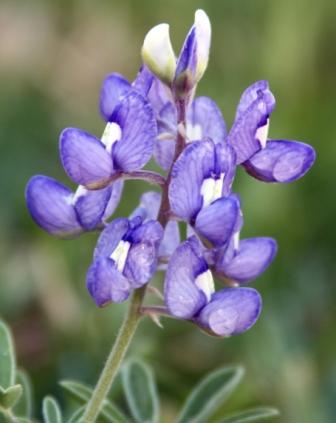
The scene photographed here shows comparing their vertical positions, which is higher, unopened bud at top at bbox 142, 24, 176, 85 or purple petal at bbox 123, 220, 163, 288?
unopened bud at top at bbox 142, 24, 176, 85

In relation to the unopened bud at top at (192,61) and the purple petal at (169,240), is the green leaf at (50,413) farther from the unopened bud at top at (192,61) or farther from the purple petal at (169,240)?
the unopened bud at top at (192,61)

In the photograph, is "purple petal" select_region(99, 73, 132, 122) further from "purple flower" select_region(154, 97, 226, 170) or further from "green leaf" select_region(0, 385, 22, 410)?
"green leaf" select_region(0, 385, 22, 410)

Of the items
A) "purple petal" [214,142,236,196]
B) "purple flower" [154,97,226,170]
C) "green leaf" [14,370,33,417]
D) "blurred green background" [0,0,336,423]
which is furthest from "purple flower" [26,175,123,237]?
"blurred green background" [0,0,336,423]

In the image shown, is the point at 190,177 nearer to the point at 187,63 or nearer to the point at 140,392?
the point at 187,63

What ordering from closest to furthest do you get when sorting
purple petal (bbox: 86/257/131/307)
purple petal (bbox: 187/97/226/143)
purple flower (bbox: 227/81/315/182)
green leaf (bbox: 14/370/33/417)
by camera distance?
purple petal (bbox: 86/257/131/307) → purple flower (bbox: 227/81/315/182) → purple petal (bbox: 187/97/226/143) → green leaf (bbox: 14/370/33/417)

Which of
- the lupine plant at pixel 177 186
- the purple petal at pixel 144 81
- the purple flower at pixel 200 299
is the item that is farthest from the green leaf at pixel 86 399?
the purple petal at pixel 144 81

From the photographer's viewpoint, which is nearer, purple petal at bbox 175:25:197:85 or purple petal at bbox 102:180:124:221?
purple petal at bbox 175:25:197:85

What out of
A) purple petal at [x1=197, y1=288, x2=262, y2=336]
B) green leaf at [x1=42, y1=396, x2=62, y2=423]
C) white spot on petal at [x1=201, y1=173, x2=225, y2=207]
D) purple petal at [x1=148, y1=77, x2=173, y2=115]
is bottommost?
green leaf at [x1=42, y1=396, x2=62, y2=423]

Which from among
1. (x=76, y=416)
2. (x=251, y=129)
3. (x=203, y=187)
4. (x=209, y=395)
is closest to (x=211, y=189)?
(x=203, y=187)

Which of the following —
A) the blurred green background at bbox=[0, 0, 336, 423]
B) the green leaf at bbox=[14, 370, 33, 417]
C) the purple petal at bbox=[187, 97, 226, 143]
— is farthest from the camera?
the blurred green background at bbox=[0, 0, 336, 423]
